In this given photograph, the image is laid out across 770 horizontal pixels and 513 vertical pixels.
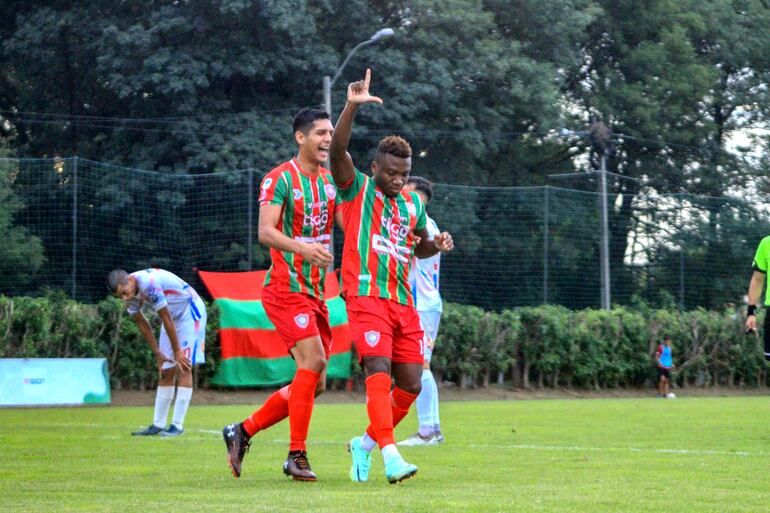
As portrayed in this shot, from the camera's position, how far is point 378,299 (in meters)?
7.78

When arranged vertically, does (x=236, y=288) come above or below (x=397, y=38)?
below

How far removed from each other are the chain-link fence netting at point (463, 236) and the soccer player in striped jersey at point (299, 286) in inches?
623

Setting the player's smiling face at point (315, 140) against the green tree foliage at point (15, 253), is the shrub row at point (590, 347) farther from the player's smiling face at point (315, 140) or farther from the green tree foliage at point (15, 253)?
the player's smiling face at point (315, 140)

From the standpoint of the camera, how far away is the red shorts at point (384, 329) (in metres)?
7.68

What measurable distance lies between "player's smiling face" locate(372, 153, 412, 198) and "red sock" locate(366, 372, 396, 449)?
109cm

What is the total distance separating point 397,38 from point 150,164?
27.5 ft

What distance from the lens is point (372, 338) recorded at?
767 centimetres

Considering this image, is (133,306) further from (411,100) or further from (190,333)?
(411,100)

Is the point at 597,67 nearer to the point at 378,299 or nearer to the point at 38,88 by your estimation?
the point at 38,88

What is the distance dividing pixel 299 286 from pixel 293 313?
170mm

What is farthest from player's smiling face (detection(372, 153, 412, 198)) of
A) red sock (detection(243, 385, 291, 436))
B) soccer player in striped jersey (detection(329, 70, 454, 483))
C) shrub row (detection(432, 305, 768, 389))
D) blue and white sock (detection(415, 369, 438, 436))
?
shrub row (detection(432, 305, 768, 389))

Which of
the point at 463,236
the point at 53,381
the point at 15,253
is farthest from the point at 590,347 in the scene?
the point at 53,381

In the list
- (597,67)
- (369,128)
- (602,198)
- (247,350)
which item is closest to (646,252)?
(602,198)

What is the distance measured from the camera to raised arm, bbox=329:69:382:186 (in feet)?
24.5
